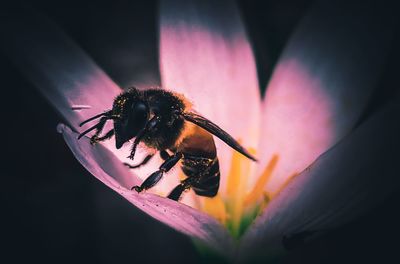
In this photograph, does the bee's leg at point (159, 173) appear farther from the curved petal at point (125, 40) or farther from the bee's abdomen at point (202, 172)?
the curved petal at point (125, 40)

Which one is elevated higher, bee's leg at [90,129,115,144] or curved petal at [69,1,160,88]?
curved petal at [69,1,160,88]

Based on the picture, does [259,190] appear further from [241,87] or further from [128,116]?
[128,116]

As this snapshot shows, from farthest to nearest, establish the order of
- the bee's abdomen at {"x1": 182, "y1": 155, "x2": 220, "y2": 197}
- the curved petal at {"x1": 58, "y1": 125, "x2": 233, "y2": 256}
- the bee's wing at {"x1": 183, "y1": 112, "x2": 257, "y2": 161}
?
the bee's abdomen at {"x1": 182, "y1": 155, "x2": 220, "y2": 197} < the bee's wing at {"x1": 183, "y1": 112, "x2": 257, "y2": 161} < the curved petal at {"x1": 58, "y1": 125, "x2": 233, "y2": 256}

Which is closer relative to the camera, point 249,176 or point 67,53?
point 67,53

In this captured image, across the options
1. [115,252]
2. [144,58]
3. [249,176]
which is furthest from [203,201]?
[144,58]

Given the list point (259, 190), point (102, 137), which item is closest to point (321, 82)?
point (259, 190)

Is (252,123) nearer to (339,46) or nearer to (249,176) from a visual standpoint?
(249,176)

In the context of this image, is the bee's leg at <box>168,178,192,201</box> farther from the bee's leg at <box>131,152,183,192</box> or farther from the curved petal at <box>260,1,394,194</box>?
the curved petal at <box>260,1,394,194</box>

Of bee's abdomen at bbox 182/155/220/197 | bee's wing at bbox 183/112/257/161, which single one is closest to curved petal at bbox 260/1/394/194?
bee's abdomen at bbox 182/155/220/197
